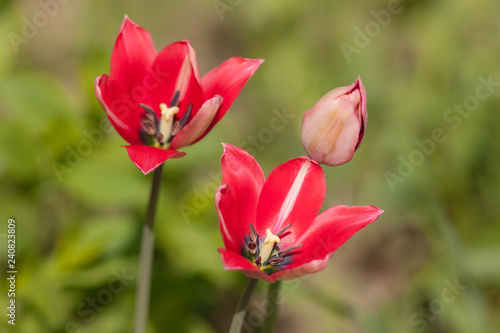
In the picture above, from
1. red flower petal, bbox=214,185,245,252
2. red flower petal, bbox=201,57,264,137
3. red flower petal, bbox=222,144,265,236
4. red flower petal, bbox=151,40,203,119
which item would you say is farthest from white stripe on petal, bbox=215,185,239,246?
red flower petal, bbox=151,40,203,119

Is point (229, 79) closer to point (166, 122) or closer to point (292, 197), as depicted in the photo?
point (166, 122)

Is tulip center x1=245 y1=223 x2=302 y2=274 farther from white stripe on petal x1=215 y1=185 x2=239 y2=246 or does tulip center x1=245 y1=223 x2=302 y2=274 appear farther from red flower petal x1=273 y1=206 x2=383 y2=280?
white stripe on petal x1=215 y1=185 x2=239 y2=246

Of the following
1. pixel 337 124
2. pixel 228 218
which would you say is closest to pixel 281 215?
pixel 228 218

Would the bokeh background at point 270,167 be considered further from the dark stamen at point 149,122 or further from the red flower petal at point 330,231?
the red flower petal at point 330,231

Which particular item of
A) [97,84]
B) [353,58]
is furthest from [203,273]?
[353,58]

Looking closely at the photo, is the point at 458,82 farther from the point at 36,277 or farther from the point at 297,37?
the point at 36,277
